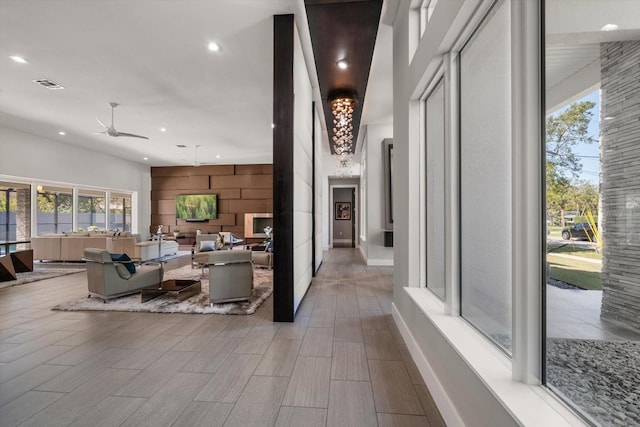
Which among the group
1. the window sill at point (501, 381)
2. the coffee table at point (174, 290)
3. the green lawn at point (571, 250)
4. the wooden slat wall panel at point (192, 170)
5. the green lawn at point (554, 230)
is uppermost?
the wooden slat wall panel at point (192, 170)

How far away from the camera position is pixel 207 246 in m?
6.97

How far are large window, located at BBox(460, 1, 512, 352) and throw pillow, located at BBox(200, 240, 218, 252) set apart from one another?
6232mm

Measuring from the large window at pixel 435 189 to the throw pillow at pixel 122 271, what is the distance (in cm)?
418

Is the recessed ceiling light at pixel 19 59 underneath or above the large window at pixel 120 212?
above

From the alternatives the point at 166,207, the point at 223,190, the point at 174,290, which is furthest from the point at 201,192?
the point at 174,290

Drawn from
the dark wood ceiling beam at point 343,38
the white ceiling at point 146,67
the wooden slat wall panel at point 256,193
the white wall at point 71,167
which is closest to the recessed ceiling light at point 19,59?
the white ceiling at point 146,67

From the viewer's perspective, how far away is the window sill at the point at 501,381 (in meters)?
0.97

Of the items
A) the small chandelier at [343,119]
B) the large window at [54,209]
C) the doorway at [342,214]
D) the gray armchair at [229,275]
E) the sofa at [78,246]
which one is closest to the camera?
the gray armchair at [229,275]

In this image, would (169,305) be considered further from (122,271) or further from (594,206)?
(594,206)

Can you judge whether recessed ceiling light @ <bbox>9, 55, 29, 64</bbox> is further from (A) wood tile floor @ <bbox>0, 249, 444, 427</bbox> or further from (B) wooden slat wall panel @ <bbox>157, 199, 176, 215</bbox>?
(B) wooden slat wall panel @ <bbox>157, 199, 176, 215</bbox>

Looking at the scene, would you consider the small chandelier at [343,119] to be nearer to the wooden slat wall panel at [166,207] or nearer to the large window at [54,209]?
the wooden slat wall panel at [166,207]

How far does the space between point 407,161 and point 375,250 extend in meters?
4.70

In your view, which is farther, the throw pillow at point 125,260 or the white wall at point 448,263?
the throw pillow at point 125,260

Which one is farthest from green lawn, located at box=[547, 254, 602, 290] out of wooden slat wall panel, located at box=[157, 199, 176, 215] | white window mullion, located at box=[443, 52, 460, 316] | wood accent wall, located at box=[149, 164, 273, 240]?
wooden slat wall panel, located at box=[157, 199, 176, 215]
